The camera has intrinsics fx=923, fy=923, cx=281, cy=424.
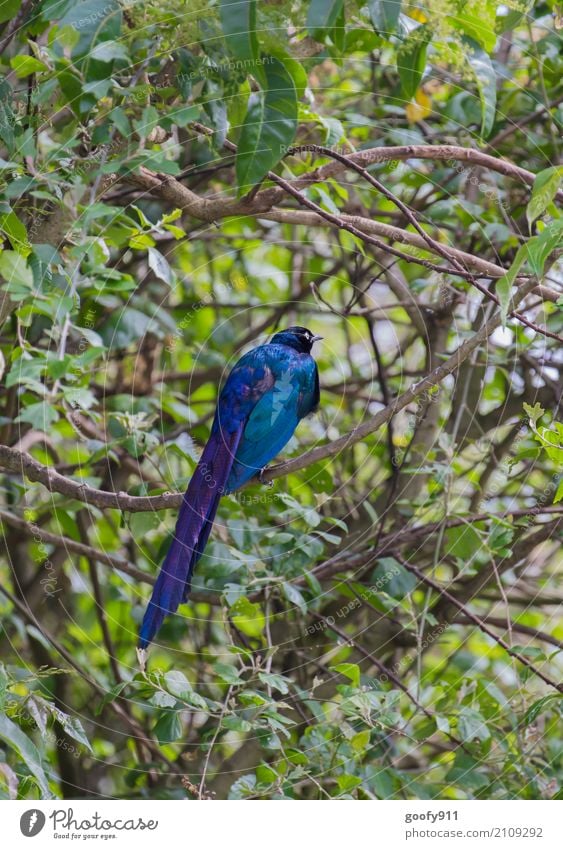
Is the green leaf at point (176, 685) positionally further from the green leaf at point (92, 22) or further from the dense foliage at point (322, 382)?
the green leaf at point (92, 22)

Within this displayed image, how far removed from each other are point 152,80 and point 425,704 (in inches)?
49.7

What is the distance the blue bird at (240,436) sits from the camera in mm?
1455

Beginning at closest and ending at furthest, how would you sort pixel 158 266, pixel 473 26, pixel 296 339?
1. pixel 473 26
2. pixel 158 266
3. pixel 296 339

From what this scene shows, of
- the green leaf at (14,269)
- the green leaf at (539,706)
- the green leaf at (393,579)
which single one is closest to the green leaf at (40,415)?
the green leaf at (14,269)

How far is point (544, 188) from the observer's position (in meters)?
1.13

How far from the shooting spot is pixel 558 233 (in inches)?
43.5

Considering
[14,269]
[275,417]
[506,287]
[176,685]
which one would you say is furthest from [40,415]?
[506,287]

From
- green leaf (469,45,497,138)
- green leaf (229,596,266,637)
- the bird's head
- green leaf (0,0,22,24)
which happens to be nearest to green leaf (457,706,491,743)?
green leaf (229,596,266,637)

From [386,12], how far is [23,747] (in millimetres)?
1048

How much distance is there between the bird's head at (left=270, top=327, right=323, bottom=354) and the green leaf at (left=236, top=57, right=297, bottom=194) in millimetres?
571

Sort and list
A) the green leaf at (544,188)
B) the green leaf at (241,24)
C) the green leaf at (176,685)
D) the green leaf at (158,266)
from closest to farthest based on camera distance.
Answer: the green leaf at (241,24) < the green leaf at (544,188) < the green leaf at (176,685) < the green leaf at (158,266)

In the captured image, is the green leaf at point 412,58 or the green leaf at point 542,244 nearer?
the green leaf at point 542,244

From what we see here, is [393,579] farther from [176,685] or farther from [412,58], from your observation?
[412,58]
